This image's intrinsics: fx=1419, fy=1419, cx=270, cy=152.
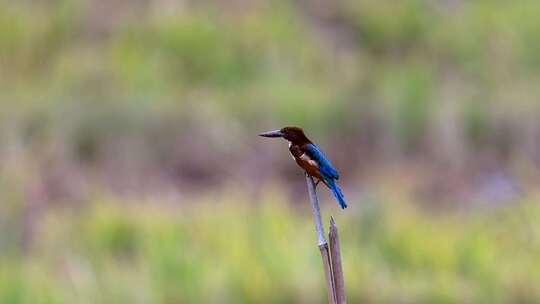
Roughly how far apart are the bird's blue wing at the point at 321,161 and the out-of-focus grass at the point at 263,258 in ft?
8.33

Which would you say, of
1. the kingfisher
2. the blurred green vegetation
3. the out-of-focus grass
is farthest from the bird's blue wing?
the blurred green vegetation

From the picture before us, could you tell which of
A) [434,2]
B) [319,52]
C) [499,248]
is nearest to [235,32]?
[319,52]

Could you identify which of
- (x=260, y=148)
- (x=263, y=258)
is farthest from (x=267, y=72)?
A: (x=263, y=258)

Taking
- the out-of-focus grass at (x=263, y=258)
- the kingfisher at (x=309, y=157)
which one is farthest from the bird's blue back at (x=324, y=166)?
the out-of-focus grass at (x=263, y=258)

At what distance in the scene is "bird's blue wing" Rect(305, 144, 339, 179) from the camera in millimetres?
1748

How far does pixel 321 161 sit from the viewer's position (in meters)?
1.76

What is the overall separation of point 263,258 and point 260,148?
2.14 meters

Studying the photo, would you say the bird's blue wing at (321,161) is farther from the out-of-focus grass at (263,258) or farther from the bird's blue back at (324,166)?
the out-of-focus grass at (263,258)

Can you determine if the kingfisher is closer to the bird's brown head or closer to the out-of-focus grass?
the bird's brown head

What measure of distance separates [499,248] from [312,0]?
3.31 meters

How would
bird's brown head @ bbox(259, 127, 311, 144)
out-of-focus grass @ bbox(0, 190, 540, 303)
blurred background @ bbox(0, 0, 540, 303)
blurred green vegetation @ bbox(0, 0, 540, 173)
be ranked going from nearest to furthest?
bird's brown head @ bbox(259, 127, 311, 144), out-of-focus grass @ bbox(0, 190, 540, 303), blurred background @ bbox(0, 0, 540, 303), blurred green vegetation @ bbox(0, 0, 540, 173)

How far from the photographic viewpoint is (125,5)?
7641 millimetres

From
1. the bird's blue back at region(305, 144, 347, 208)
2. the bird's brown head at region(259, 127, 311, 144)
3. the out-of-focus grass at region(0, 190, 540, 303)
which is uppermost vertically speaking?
the out-of-focus grass at region(0, 190, 540, 303)

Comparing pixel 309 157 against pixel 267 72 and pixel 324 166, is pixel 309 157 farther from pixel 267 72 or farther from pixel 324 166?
pixel 267 72
